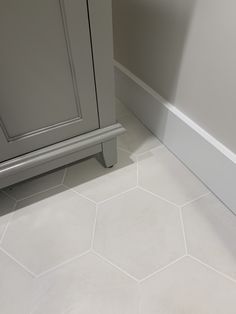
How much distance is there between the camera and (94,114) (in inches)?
34.5

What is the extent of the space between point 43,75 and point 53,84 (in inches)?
1.6

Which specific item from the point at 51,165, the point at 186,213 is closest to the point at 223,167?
the point at 186,213

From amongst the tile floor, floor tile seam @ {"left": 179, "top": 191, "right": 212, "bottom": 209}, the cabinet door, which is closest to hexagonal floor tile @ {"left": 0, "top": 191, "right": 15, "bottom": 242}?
the tile floor

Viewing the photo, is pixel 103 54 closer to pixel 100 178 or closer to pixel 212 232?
pixel 100 178

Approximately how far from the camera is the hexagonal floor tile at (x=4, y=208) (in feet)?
2.99

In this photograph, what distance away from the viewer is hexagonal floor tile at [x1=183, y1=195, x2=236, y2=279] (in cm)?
79

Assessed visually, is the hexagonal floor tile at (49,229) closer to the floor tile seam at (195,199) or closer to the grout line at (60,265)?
the grout line at (60,265)

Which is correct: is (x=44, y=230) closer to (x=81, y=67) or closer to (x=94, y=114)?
(x=94, y=114)

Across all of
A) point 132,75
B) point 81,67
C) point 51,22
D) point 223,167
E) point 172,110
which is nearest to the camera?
point 51,22

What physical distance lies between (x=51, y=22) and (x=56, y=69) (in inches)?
4.7

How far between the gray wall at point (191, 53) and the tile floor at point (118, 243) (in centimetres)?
27

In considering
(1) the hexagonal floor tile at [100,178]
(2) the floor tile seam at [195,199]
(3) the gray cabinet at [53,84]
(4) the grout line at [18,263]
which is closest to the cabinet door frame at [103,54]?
(3) the gray cabinet at [53,84]

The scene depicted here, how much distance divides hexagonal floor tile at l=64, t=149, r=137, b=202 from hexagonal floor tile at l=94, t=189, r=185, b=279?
4 cm

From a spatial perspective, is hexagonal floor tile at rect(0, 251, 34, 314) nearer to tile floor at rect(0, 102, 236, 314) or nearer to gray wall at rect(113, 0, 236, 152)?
tile floor at rect(0, 102, 236, 314)
